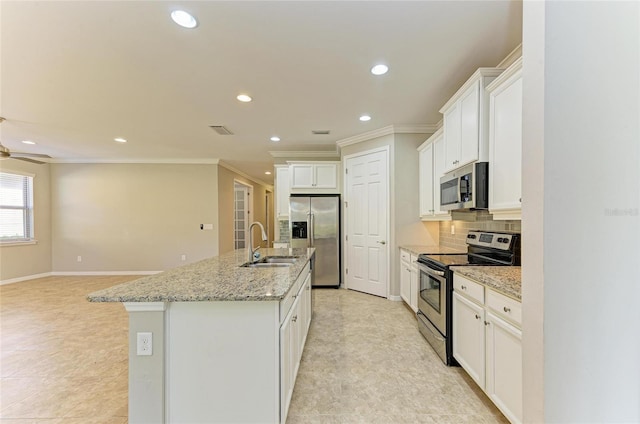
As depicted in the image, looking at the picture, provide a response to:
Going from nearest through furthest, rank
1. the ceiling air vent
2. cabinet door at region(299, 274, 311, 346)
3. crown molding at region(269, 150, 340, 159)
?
cabinet door at region(299, 274, 311, 346), the ceiling air vent, crown molding at region(269, 150, 340, 159)

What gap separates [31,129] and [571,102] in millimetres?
6150

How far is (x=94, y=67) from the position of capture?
7.45 ft

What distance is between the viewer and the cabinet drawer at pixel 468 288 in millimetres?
1737

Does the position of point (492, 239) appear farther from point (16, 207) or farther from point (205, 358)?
point (16, 207)

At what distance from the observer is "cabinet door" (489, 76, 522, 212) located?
5.67 ft

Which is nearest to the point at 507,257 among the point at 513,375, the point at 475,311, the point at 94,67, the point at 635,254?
the point at 475,311

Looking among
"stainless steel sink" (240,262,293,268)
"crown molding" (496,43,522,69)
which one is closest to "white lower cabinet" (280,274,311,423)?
"stainless steel sink" (240,262,293,268)

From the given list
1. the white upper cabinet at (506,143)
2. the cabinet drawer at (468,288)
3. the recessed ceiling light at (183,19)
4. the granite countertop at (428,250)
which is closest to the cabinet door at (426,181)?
the granite countertop at (428,250)

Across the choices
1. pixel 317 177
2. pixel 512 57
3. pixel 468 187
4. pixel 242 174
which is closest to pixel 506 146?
pixel 468 187

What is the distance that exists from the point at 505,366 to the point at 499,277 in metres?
0.51

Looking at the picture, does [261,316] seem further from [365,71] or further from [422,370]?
[365,71]

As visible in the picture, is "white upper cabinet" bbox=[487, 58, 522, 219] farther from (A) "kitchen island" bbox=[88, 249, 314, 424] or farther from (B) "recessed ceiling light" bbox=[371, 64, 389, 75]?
(A) "kitchen island" bbox=[88, 249, 314, 424]

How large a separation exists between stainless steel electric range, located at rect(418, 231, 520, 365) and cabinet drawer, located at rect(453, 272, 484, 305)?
7 centimetres

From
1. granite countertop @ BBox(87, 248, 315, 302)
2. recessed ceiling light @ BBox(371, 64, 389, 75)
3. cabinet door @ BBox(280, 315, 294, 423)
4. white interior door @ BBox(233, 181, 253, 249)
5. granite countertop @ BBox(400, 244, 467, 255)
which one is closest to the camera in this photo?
granite countertop @ BBox(87, 248, 315, 302)
